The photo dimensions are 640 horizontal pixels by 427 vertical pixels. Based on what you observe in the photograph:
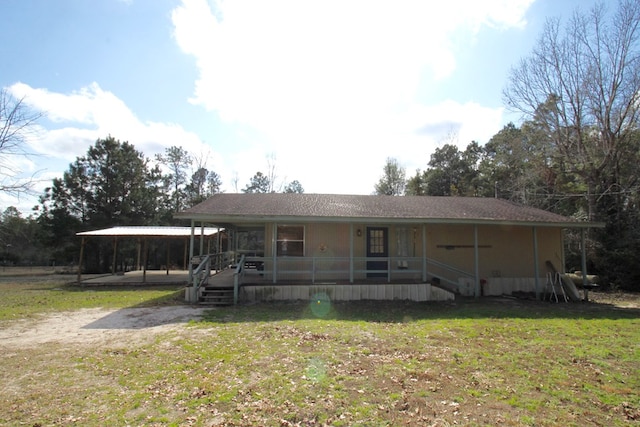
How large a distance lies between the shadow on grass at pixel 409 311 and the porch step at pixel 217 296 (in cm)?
66

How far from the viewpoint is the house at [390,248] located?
39.1ft

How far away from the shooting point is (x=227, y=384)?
481cm

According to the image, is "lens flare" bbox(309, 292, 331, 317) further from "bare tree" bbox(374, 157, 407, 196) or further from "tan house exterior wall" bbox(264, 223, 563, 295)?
"bare tree" bbox(374, 157, 407, 196)

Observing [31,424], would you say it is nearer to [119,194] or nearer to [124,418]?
[124,418]

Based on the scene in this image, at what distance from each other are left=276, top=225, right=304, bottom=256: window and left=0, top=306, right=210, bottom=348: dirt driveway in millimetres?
3849

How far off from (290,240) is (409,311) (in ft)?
16.8

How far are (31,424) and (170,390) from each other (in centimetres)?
141

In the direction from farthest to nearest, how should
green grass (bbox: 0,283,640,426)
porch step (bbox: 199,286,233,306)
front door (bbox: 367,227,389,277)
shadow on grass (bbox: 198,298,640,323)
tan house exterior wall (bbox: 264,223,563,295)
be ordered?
1. front door (bbox: 367,227,389,277)
2. tan house exterior wall (bbox: 264,223,563,295)
3. porch step (bbox: 199,286,233,306)
4. shadow on grass (bbox: 198,298,640,323)
5. green grass (bbox: 0,283,640,426)

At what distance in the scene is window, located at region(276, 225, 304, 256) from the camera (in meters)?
13.3

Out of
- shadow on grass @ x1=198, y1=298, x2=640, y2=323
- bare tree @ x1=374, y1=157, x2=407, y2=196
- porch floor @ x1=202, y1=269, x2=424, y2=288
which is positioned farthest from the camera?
bare tree @ x1=374, y1=157, x2=407, y2=196

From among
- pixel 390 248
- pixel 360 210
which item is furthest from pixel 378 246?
pixel 360 210

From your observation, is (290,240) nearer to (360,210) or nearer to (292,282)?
(292,282)

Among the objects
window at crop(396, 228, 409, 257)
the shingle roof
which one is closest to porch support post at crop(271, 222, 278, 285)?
the shingle roof

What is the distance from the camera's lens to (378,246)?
45.1 feet
